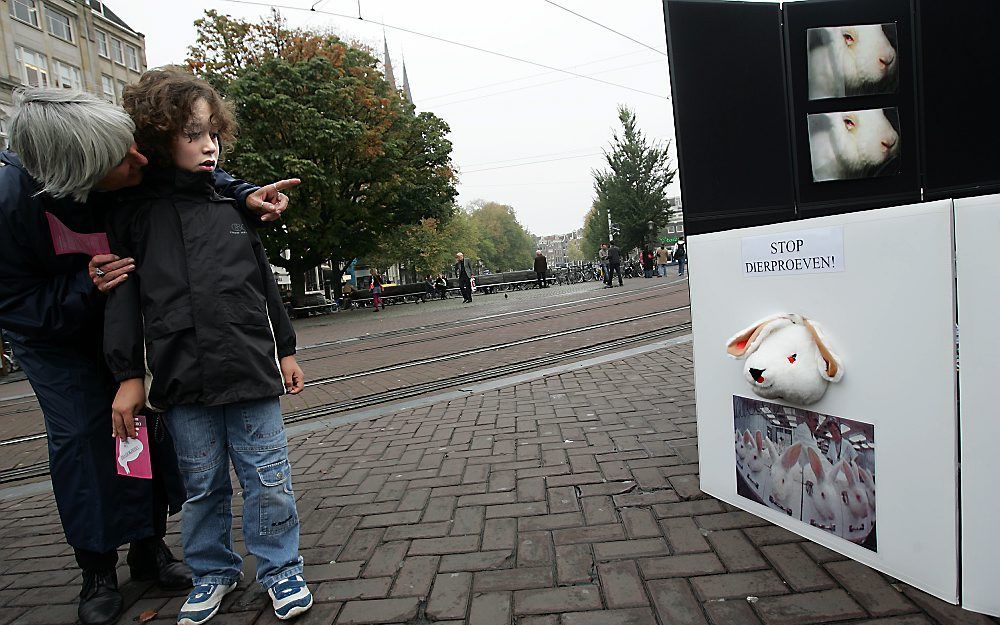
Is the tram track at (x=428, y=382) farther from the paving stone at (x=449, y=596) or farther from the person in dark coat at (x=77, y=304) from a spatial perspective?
the paving stone at (x=449, y=596)

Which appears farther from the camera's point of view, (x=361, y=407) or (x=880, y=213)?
(x=361, y=407)

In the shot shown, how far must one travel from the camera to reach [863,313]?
191 centimetres

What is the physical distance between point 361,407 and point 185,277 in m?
3.41

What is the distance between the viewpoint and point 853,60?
8.52 feet

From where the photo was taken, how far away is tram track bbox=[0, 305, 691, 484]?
4.46m

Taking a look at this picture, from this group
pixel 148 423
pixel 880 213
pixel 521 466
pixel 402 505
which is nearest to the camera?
pixel 880 213

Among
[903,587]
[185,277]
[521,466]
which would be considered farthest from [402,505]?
[903,587]

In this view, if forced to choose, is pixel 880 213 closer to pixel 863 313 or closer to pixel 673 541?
pixel 863 313

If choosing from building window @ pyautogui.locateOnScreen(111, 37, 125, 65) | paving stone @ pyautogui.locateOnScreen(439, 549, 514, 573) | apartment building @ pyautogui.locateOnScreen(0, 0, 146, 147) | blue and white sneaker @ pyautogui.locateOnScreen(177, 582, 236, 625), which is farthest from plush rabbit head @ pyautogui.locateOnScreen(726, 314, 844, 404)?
building window @ pyautogui.locateOnScreen(111, 37, 125, 65)

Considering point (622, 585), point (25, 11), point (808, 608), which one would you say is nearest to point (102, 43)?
point (25, 11)

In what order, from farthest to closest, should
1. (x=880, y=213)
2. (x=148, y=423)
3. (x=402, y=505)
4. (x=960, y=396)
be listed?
(x=402, y=505)
(x=148, y=423)
(x=880, y=213)
(x=960, y=396)

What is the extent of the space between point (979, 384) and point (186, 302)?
242cm

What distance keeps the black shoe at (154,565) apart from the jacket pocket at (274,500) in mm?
587

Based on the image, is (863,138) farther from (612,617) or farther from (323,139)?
(323,139)
